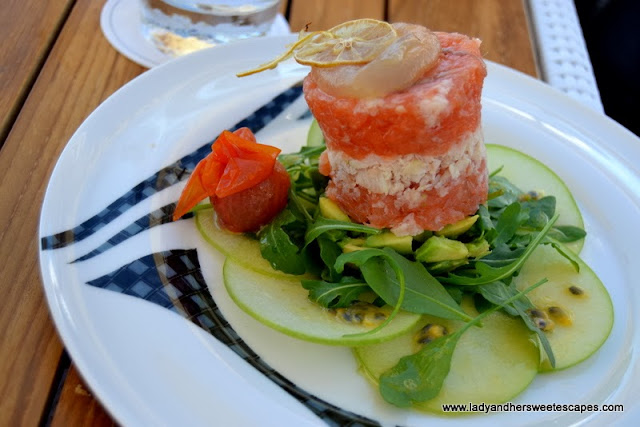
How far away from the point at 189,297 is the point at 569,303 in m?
1.11

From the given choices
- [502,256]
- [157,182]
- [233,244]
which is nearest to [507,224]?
[502,256]

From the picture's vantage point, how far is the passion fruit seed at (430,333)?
1.66 metres

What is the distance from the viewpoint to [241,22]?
9.07ft

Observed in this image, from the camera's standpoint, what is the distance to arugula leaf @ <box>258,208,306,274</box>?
177 centimetres

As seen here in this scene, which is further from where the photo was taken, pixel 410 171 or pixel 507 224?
pixel 507 224

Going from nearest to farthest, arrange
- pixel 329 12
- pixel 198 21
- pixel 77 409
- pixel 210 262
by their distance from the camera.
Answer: pixel 77 409 < pixel 210 262 < pixel 198 21 < pixel 329 12

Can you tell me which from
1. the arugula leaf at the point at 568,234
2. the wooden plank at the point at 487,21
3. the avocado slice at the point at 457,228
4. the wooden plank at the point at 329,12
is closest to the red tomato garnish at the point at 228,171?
the avocado slice at the point at 457,228

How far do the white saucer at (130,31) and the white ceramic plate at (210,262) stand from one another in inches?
16.6

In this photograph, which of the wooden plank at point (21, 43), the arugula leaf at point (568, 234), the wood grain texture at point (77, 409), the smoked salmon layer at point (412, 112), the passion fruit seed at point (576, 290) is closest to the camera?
the wood grain texture at point (77, 409)

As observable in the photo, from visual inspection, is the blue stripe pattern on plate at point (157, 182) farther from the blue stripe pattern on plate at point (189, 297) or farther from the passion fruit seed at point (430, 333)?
the passion fruit seed at point (430, 333)

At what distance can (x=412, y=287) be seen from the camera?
5.52 feet

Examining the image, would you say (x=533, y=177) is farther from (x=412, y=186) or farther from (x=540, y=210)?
(x=412, y=186)

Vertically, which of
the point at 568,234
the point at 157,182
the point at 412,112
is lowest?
the point at 568,234

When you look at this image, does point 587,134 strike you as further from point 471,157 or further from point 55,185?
point 55,185
